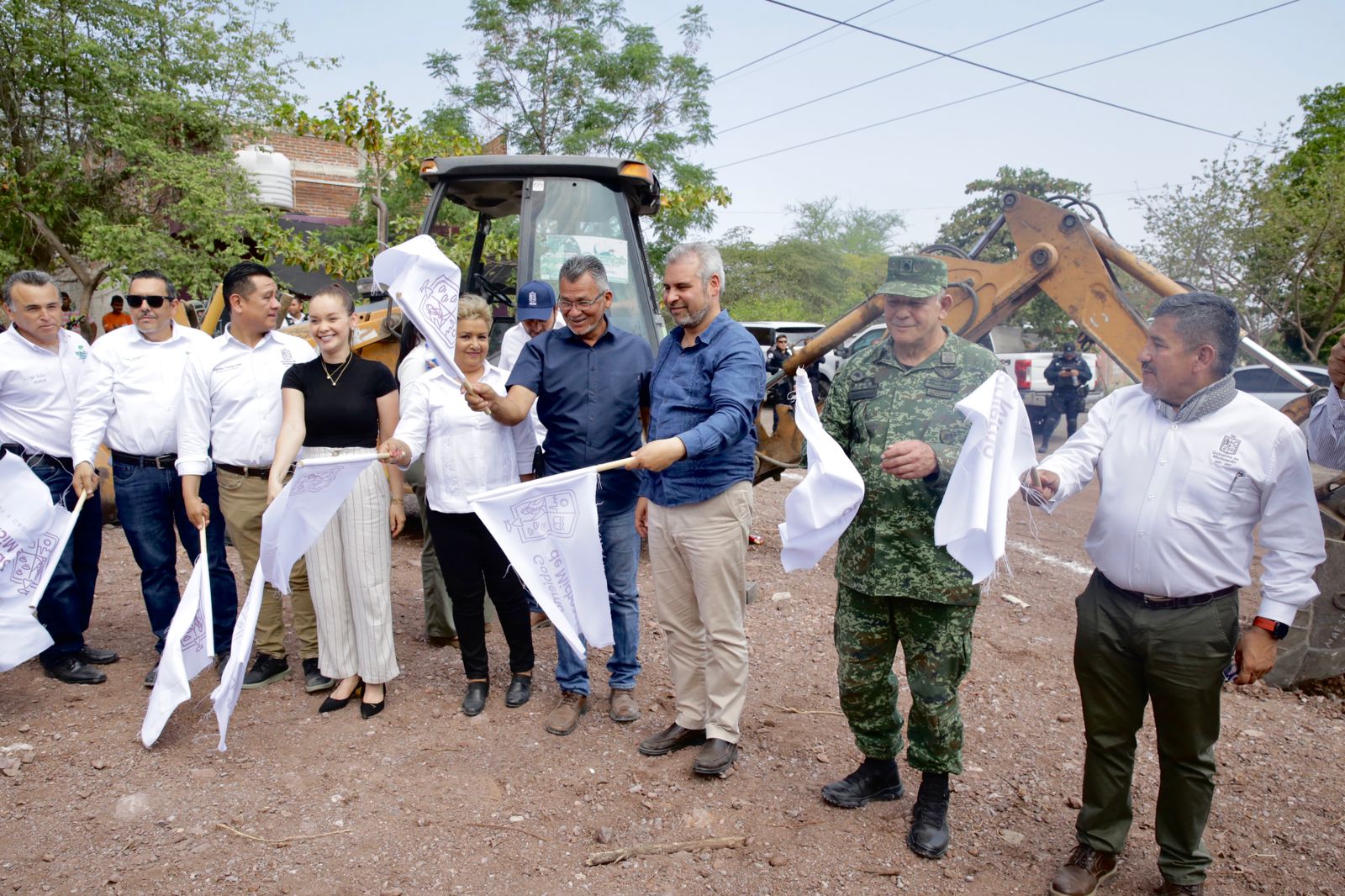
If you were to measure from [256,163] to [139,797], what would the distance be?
15.4 metres

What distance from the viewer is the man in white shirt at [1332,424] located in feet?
10.4

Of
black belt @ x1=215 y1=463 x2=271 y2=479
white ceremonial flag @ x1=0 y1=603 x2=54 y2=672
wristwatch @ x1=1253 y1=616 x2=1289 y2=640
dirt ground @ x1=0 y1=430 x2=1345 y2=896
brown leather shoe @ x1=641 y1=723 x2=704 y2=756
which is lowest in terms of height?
dirt ground @ x1=0 y1=430 x2=1345 y2=896

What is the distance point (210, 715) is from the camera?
421 cm

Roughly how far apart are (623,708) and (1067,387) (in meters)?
12.4

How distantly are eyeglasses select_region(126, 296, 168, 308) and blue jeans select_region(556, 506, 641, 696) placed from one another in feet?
7.89

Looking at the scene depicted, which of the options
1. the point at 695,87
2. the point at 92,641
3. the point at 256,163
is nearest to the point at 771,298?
the point at 695,87

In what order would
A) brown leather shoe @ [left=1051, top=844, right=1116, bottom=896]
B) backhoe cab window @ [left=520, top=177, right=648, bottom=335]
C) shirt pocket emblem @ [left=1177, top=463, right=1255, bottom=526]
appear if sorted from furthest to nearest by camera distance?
backhoe cab window @ [left=520, top=177, right=648, bottom=335] → brown leather shoe @ [left=1051, top=844, right=1116, bottom=896] → shirt pocket emblem @ [left=1177, top=463, right=1255, bottom=526]

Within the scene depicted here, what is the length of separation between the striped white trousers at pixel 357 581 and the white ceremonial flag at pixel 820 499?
79.8 inches

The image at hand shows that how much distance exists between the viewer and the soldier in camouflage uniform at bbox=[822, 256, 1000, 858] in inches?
122

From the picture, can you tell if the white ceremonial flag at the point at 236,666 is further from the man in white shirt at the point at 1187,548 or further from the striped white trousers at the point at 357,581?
the man in white shirt at the point at 1187,548

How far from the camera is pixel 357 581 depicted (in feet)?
13.8

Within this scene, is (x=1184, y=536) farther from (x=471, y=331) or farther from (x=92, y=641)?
(x=92, y=641)

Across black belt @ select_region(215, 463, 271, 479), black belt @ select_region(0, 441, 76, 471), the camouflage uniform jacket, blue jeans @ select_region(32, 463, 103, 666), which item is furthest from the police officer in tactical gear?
black belt @ select_region(0, 441, 76, 471)

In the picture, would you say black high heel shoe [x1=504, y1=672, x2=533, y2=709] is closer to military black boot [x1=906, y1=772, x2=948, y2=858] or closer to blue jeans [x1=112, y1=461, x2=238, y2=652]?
blue jeans [x1=112, y1=461, x2=238, y2=652]
